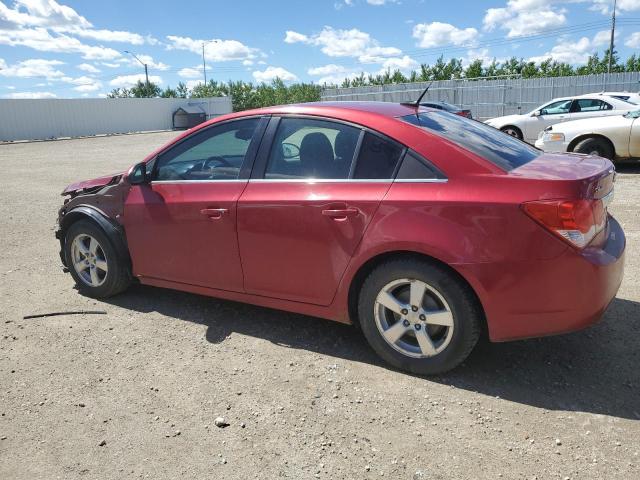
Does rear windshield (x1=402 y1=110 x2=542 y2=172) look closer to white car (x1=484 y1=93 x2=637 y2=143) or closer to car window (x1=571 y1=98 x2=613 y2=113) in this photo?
white car (x1=484 y1=93 x2=637 y2=143)

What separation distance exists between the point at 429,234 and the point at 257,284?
1335 mm

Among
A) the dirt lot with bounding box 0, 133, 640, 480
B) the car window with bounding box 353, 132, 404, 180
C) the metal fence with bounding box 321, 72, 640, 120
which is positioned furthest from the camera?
the metal fence with bounding box 321, 72, 640, 120

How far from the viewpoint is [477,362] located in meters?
3.39

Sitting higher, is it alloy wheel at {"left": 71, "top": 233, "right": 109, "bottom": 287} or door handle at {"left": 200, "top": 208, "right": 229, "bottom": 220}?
door handle at {"left": 200, "top": 208, "right": 229, "bottom": 220}

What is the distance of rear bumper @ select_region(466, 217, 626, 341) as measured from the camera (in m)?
2.78

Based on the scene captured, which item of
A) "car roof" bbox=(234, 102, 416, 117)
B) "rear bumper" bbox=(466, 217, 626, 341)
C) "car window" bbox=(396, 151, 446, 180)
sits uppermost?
"car roof" bbox=(234, 102, 416, 117)

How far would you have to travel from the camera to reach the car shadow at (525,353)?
3.00 metres

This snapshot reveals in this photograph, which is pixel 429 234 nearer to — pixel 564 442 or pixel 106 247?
pixel 564 442

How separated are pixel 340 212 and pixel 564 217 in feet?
4.05

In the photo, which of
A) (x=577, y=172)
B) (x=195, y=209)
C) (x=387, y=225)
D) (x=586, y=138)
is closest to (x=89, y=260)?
(x=195, y=209)

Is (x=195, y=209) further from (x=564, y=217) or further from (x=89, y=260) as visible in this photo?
(x=564, y=217)

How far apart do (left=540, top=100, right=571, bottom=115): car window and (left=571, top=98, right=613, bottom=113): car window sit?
0.19 meters

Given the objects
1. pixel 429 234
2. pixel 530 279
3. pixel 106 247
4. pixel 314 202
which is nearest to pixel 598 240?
pixel 530 279

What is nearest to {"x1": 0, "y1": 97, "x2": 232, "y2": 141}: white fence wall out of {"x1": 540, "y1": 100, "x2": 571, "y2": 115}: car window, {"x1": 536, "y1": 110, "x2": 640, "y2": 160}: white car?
{"x1": 540, "y1": 100, "x2": 571, "y2": 115}: car window
